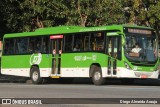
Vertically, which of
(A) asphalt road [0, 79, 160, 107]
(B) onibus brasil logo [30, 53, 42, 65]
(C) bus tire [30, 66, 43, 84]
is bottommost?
(A) asphalt road [0, 79, 160, 107]

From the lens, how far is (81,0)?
116 feet

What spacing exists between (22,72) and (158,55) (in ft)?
29.3

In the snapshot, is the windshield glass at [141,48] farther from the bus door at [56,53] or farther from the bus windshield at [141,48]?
the bus door at [56,53]

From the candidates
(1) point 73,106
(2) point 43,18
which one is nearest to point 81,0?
(2) point 43,18

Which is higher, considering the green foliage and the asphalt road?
the green foliage

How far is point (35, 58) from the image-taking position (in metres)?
30.8

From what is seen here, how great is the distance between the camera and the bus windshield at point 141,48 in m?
26.0

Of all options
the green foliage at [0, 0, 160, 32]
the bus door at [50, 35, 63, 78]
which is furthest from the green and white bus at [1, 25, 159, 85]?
the green foliage at [0, 0, 160, 32]

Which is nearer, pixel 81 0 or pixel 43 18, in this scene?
pixel 81 0

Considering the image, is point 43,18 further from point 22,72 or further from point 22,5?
point 22,72

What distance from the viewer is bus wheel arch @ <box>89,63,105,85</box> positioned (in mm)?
26641

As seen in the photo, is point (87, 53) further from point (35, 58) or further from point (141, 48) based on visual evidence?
point (35, 58)

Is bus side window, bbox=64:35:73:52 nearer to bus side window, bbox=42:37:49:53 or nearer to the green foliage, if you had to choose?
bus side window, bbox=42:37:49:53

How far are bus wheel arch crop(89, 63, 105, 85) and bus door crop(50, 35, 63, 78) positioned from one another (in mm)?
2794
